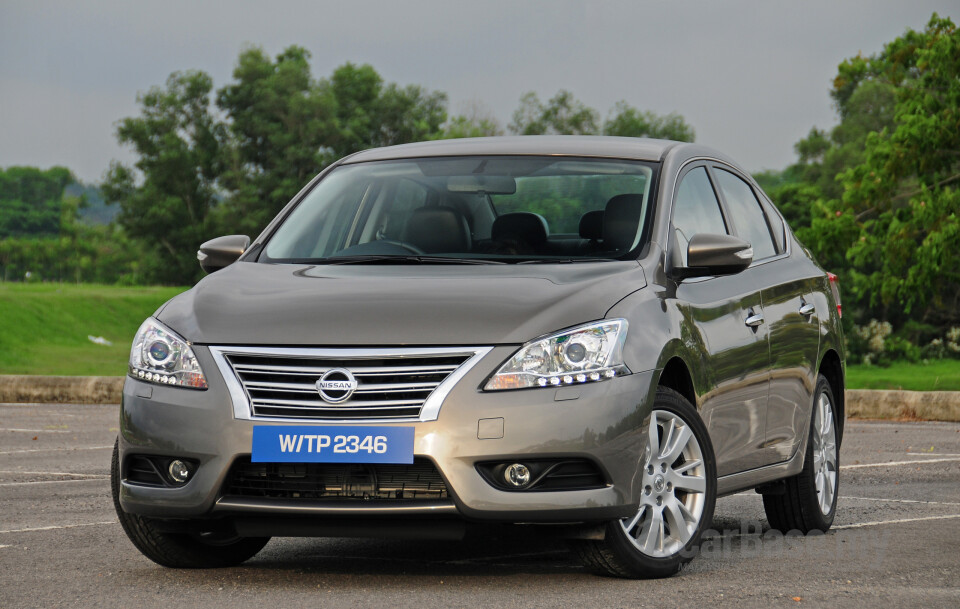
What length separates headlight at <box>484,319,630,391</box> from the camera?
480 cm

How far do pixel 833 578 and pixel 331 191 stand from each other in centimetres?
287

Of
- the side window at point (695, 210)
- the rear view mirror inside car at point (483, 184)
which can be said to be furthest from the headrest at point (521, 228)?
the side window at point (695, 210)

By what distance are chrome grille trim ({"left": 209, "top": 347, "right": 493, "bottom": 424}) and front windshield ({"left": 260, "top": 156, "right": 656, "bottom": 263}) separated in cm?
100

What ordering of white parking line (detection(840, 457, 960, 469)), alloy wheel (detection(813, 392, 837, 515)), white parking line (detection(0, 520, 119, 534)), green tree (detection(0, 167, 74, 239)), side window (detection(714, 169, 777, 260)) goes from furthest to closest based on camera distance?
green tree (detection(0, 167, 74, 239)) → white parking line (detection(840, 457, 960, 469)) → alloy wheel (detection(813, 392, 837, 515)) → side window (detection(714, 169, 777, 260)) → white parking line (detection(0, 520, 119, 534))

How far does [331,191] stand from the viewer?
6688 mm

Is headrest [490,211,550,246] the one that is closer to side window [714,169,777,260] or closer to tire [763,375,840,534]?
side window [714,169,777,260]

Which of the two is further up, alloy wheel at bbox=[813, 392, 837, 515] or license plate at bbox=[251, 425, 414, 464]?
license plate at bbox=[251, 425, 414, 464]

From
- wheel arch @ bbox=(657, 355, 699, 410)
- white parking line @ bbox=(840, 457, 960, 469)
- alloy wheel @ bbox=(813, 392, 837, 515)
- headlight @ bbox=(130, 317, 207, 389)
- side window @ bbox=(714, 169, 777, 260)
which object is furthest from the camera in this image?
white parking line @ bbox=(840, 457, 960, 469)

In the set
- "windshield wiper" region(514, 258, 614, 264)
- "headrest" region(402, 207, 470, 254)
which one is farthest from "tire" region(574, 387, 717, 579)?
"headrest" region(402, 207, 470, 254)

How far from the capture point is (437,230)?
6105 millimetres

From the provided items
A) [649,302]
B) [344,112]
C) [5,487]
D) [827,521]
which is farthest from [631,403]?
[344,112]

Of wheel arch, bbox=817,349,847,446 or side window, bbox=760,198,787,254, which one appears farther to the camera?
wheel arch, bbox=817,349,847,446

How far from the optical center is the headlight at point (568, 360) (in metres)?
4.80

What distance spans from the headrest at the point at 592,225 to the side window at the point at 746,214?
102 centimetres
